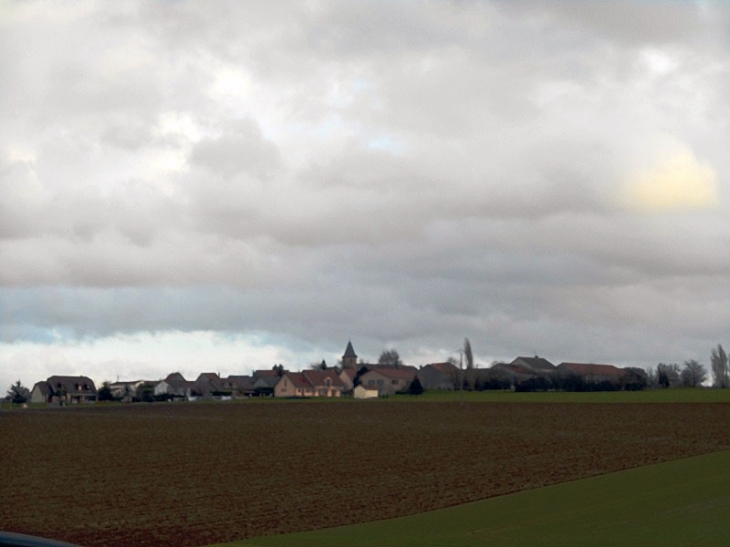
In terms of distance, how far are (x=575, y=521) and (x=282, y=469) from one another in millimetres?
17391

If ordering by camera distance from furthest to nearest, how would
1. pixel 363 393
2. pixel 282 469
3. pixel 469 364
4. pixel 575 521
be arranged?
pixel 363 393, pixel 469 364, pixel 282 469, pixel 575 521

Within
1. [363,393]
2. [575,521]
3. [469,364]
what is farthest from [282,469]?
[363,393]

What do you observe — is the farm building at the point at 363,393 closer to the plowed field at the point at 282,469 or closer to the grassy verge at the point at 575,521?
the plowed field at the point at 282,469

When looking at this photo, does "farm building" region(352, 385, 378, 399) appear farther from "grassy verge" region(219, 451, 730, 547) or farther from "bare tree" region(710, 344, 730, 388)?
"grassy verge" region(219, 451, 730, 547)

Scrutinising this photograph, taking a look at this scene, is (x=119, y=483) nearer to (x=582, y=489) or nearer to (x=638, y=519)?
(x=582, y=489)

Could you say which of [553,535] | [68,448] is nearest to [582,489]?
[553,535]

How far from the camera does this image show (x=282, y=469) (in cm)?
3778

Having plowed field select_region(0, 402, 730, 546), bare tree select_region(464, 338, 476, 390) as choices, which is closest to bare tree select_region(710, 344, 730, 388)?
bare tree select_region(464, 338, 476, 390)

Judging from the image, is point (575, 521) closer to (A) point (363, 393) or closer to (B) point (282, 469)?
(B) point (282, 469)

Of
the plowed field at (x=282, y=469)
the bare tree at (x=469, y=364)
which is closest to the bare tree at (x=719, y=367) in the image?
the bare tree at (x=469, y=364)

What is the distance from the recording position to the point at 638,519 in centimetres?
2255

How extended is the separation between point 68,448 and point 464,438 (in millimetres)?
23602

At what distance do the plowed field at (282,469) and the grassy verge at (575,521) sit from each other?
1.60 meters

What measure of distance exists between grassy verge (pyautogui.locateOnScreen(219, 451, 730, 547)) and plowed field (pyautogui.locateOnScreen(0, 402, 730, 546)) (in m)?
1.60
